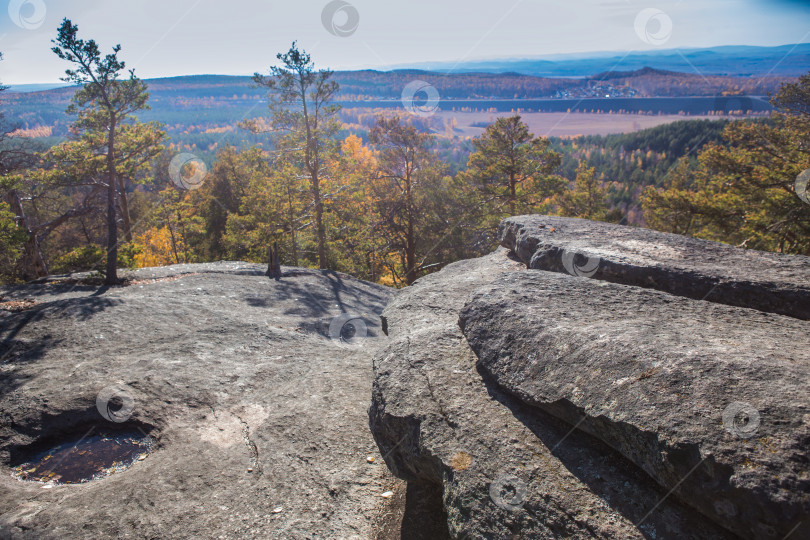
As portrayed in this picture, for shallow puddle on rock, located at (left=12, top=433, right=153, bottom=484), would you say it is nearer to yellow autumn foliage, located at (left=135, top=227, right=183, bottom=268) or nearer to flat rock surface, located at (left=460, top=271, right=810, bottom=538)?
flat rock surface, located at (left=460, top=271, right=810, bottom=538)

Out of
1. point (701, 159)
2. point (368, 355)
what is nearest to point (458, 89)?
point (701, 159)

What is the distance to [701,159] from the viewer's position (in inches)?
821

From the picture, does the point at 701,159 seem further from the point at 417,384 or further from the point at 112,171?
the point at 112,171

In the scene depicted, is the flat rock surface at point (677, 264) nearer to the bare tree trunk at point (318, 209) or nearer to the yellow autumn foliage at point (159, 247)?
the bare tree trunk at point (318, 209)

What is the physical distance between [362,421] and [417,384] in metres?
2.29

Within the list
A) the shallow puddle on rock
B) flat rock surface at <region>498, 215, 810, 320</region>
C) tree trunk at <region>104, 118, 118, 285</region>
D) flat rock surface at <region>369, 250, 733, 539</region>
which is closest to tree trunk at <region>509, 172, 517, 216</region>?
flat rock surface at <region>498, 215, 810, 320</region>

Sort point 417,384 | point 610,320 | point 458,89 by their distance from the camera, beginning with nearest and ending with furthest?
1. point 610,320
2. point 417,384
3. point 458,89

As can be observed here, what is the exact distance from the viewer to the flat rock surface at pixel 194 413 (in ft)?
17.4

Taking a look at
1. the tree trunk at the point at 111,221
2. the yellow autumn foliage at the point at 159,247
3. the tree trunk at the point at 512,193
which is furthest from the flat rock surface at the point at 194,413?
the yellow autumn foliage at the point at 159,247

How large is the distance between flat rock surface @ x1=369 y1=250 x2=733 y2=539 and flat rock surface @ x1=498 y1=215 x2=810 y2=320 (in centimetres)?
112

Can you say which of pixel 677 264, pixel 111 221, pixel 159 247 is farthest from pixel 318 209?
pixel 159 247

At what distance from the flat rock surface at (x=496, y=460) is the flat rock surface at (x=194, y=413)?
1.44 metres

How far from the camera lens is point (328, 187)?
25391 mm

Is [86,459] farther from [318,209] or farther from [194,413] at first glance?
[318,209]
